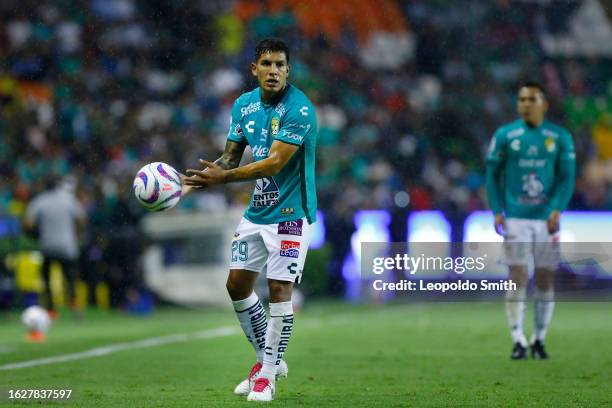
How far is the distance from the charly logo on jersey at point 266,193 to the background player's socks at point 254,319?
0.64m

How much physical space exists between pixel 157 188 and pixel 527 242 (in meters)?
4.77

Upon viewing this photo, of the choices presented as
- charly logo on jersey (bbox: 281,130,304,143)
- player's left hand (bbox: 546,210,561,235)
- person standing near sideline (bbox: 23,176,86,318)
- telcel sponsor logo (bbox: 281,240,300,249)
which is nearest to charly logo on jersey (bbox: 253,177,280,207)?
telcel sponsor logo (bbox: 281,240,300,249)

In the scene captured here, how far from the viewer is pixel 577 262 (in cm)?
1766

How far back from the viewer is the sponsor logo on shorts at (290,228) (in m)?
7.67

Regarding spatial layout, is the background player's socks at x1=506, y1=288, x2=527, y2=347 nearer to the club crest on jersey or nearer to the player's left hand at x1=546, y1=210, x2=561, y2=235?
the player's left hand at x1=546, y1=210, x2=561, y2=235

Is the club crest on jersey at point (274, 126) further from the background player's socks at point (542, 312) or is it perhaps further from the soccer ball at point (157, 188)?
the background player's socks at point (542, 312)

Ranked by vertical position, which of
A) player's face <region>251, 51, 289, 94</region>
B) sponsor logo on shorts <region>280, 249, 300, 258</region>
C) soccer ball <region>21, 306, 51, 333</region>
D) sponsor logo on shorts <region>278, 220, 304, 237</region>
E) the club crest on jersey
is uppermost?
player's face <region>251, 51, 289, 94</region>

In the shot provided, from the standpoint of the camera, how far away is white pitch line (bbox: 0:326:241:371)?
411 inches

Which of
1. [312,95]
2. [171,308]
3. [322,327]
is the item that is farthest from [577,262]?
[312,95]

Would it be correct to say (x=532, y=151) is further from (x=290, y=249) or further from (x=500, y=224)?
(x=290, y=249)

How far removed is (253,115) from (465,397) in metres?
2.21

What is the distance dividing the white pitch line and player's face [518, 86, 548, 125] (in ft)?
14.6

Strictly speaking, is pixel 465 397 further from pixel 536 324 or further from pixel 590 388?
pixel 536 324

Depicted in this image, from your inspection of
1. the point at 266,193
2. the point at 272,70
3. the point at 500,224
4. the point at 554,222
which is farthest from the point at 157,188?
the point at 554,222
